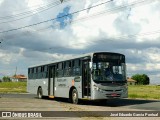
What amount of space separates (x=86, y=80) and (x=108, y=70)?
1.68 meters

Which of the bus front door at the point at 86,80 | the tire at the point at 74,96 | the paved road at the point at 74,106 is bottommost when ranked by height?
the paved road at the point at 74,106

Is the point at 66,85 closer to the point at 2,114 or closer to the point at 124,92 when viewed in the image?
the point at 124,92

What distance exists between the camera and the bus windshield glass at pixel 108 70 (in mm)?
23234

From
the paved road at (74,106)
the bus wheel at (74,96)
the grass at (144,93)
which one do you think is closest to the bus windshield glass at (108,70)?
the paved road at (74,106)

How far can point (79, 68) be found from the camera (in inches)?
987

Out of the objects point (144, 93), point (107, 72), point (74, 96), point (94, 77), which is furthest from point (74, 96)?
point (144, 93)

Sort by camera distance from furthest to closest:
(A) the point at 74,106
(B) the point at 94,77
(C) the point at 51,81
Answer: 1. (C) the point at 51,81
2. (B) the point at 94,77
3. (A) the point at 74,106

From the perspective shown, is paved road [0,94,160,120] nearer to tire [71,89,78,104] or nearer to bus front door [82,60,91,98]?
tire [71,89,78,104]

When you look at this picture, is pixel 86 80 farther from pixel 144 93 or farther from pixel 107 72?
pixel 144 93

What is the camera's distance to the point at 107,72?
76.4 ft

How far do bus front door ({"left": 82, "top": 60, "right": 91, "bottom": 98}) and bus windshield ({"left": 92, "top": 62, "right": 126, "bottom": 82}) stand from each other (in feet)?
2.29

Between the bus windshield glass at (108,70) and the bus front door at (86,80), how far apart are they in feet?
2.31

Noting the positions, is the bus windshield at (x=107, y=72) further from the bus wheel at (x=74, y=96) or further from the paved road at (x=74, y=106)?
the bus wheel at (x=74, y=96)

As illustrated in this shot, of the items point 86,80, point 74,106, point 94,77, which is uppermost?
point 94,77
